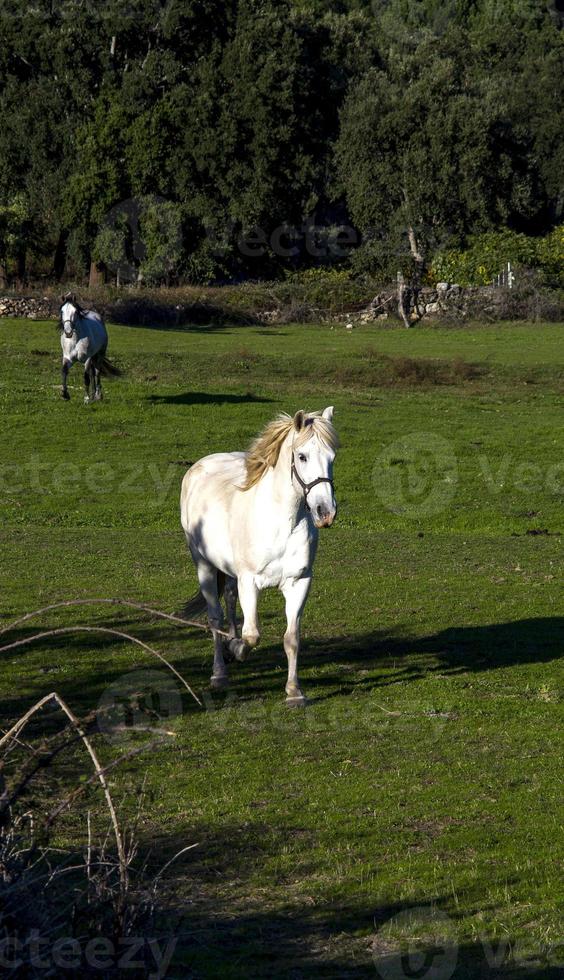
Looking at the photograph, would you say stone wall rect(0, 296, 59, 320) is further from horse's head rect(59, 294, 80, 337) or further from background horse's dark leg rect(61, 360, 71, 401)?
horse's head rect(59, 294, 80, 337)

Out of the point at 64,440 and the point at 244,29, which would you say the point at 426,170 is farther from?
the point at 64,440

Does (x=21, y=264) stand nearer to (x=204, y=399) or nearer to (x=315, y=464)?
(x=204, y=399)

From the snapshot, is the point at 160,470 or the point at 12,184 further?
the point at 12,184

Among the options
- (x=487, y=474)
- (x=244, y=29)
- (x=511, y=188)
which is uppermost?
(x=244, y=29)

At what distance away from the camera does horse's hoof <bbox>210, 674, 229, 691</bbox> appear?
11.0 meters

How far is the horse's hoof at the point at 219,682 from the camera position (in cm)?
1102

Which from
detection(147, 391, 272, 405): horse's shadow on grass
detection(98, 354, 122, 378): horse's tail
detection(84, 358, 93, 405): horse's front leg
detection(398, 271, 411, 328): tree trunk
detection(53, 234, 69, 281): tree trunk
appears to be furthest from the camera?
detection(53, 234, 69, 281): tree trunk

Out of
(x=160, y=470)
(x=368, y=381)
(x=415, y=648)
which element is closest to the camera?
(x=415, y=648)

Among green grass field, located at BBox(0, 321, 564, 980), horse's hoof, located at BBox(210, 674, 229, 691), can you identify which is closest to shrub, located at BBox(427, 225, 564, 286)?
green grass field, located at BBox(0, 321, 564, 980)

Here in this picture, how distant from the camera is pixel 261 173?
214 feet

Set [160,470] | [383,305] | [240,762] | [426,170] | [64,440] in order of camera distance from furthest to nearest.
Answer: [426,170]
[383,305]
[64,440]
[160,470]
[240,762]

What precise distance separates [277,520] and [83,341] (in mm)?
20374

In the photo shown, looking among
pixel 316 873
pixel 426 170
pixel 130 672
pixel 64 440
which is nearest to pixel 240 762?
pixel 316 873

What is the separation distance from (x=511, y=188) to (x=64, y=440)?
151 feet
